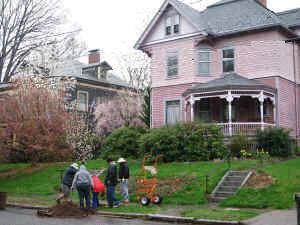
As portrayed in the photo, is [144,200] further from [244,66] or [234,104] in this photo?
[244,66]

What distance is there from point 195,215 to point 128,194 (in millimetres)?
4819

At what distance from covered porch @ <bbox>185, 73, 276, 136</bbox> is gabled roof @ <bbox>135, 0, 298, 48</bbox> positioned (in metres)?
3.09

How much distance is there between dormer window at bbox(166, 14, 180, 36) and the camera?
29.5 metres

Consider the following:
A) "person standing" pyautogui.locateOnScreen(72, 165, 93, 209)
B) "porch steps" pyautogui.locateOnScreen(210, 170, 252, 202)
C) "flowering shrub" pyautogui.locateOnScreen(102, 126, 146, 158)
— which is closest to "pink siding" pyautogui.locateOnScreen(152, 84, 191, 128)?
"flowering shrub" pyautogui.locateOnScreen(102, 126, 146, 158)

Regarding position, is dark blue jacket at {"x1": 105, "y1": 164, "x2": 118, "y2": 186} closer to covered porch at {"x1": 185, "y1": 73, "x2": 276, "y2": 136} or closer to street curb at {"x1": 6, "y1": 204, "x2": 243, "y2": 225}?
street curb at {"x1": 6, "y1": 204, "x2": 243, "y2": 225}

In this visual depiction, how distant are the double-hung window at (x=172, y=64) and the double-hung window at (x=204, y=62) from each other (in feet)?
4.91

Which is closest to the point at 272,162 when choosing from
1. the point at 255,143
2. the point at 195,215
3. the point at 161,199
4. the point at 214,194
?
the point at 255,143

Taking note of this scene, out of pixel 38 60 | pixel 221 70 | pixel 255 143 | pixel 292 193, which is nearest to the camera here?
pixel 292 193

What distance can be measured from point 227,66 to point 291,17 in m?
6.16

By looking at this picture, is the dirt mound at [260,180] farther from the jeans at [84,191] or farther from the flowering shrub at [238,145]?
the jeans at [84,191]

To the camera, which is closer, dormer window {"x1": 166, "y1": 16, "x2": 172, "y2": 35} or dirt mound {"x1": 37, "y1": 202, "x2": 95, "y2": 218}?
dirt mound {"x1": 37, "y1": 202, "x2": 95, "y2": 218}

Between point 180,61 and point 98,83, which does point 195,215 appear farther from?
point 98,83

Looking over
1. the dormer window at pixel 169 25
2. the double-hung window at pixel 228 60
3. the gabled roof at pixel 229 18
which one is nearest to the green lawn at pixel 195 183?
the double-hung window at pixel 228 60

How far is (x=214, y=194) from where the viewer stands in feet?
57.0
